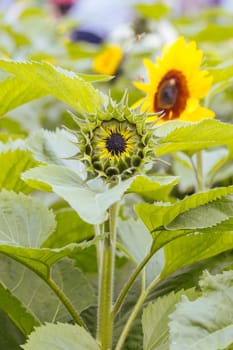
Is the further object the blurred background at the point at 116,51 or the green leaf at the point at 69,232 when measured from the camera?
the blurred background at the point at 116,51

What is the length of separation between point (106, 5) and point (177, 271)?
2.61 meters

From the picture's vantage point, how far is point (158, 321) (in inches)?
26.8

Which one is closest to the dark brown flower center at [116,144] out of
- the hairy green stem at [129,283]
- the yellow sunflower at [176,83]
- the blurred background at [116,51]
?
the hairy green stem at [129,283]

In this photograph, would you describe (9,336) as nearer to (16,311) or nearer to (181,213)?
(16,311)

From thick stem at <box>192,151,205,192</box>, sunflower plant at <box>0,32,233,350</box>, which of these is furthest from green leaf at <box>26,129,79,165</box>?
thick stem at <box>192,151,205,192</box>

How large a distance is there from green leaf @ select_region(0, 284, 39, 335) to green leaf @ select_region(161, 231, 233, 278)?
13 cm

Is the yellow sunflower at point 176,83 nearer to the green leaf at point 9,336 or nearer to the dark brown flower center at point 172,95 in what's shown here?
the dark brown flower center at point 172,95

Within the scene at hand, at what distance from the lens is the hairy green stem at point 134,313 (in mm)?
702

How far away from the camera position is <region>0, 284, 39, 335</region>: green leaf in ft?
2.38

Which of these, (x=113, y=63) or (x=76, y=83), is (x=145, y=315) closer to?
(x=76, y=83)

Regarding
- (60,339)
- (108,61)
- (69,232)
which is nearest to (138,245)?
(69,232)

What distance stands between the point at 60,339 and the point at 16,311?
10 cm

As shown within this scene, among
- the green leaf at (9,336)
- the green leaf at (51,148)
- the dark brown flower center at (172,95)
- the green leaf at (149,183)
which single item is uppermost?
the dark brown flower center at (172,95)

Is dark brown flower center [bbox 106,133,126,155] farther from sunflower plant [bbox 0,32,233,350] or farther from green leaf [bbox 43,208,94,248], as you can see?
green leaf [bbox 43,208,94,248]
